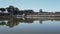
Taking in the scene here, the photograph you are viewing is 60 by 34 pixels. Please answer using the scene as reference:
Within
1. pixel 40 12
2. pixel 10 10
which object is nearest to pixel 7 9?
pixel 10 10

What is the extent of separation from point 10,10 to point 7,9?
149 centimetres

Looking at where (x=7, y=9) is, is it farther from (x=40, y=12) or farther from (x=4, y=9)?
(x=40, y=12)

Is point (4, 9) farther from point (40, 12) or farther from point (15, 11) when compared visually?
point (40, 12)

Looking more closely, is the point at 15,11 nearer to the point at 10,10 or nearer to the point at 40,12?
the point at 10,10

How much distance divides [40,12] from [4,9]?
13.8 meters

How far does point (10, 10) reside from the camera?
6675cm

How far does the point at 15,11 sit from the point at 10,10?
214 cm

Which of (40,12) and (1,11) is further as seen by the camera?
(40,12)

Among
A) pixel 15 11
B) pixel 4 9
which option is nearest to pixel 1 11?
pixel 4 9

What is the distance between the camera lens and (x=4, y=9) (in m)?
63.7

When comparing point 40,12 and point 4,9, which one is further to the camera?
point 40,12

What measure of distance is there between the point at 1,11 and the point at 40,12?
48.8 ft

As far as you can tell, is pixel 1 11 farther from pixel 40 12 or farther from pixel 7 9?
pixel 40 12

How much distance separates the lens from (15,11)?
65938 mm
